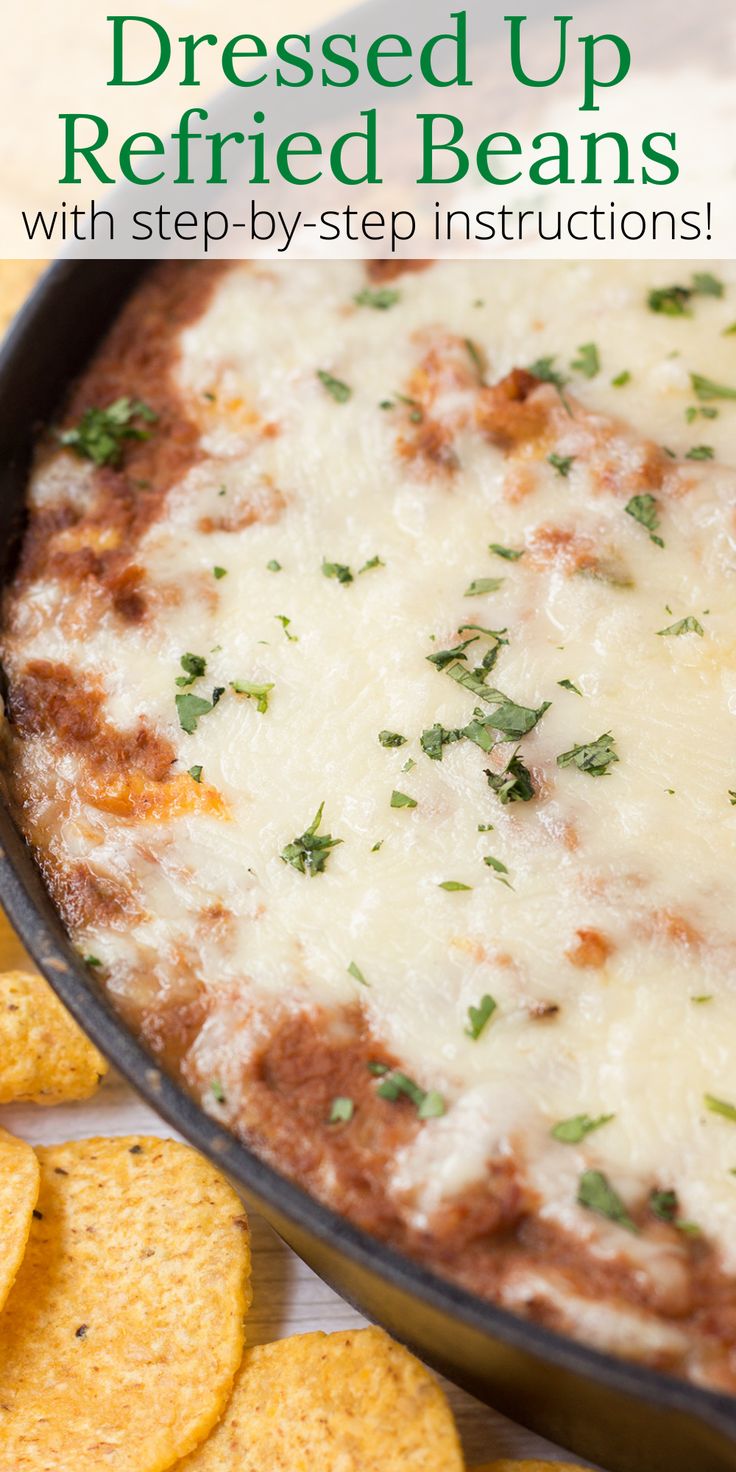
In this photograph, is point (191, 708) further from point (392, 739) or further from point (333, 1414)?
point (333, 1414)

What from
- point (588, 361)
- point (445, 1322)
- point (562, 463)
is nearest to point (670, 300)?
point (588, 361)

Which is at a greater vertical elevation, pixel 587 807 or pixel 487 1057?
pixel 587 807

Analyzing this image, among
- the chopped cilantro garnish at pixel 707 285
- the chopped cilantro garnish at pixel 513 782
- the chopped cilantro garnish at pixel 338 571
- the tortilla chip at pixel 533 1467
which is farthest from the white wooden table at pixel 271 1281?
the chopped cilantro garnish at pixel 707 285

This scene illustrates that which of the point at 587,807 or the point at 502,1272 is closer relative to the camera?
the point at 502,1272

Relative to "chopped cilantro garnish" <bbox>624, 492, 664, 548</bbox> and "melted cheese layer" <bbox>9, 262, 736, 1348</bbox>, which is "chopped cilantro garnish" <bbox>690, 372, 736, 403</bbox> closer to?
"melted cheese layer" <bbox>9, 262, 736, 1348</bbox>

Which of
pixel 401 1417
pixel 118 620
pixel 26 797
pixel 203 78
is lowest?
pixel 401 1417

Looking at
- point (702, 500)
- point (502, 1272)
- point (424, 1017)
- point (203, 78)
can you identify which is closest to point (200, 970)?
point (424, 1017)

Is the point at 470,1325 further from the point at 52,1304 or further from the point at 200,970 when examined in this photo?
the point at 52,1304

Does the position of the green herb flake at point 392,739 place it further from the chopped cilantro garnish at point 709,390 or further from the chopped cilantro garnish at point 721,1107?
the chopped cilantro garnish at point 709,390
